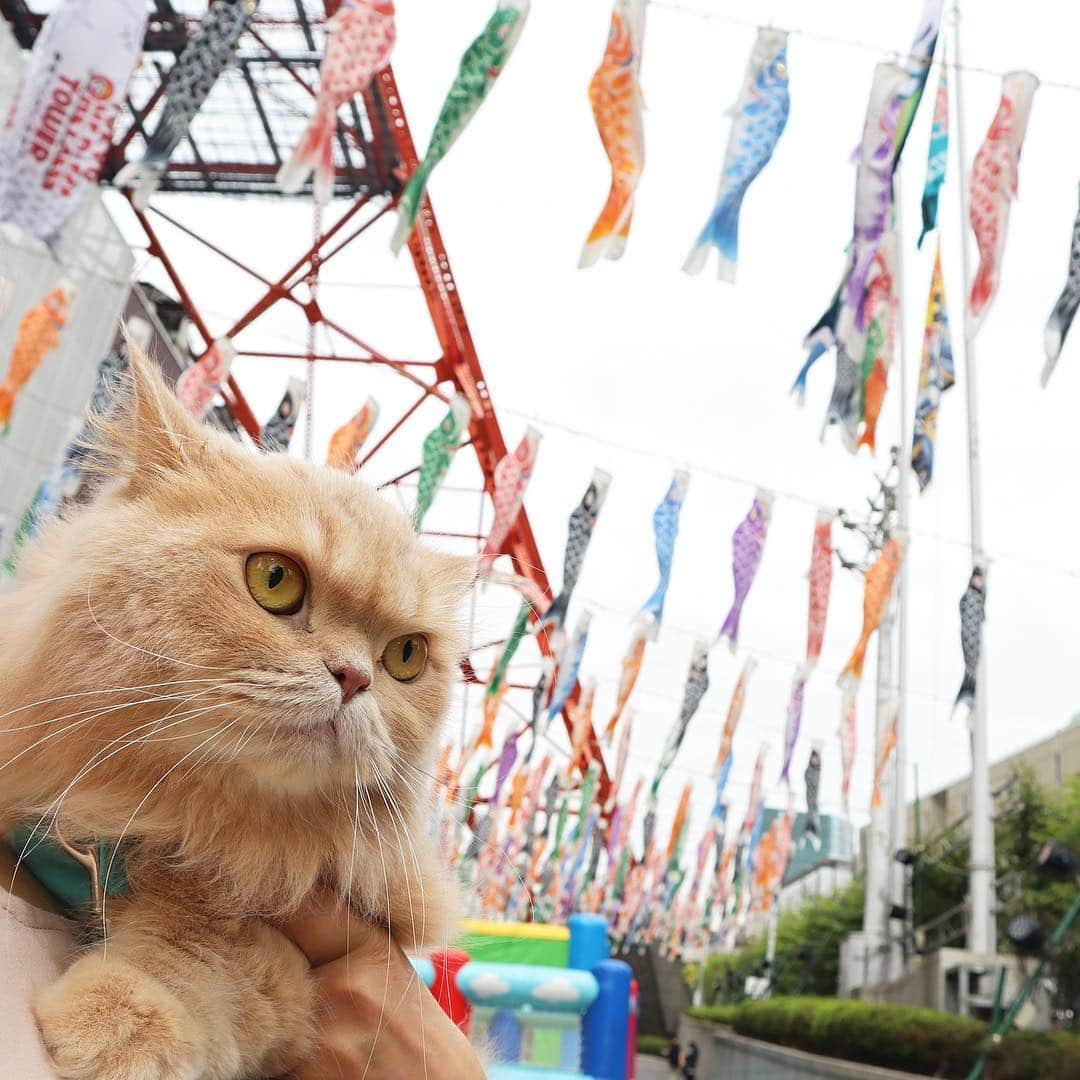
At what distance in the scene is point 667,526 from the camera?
27.3 feet

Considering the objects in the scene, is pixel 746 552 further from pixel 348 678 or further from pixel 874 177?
pixel 348 678

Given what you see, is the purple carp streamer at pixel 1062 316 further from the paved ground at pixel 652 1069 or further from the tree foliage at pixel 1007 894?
the paved ground at pixel 652 1069

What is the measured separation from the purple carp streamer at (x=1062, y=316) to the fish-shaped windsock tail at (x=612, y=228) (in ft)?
6.54

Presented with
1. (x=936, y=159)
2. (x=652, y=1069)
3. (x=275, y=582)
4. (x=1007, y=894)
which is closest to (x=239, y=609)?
(x=275, y=582)

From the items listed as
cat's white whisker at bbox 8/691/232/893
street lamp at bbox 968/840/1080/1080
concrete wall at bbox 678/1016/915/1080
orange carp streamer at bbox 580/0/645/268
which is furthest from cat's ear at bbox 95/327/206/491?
concrete wall at bbox 678/1016/915/1080

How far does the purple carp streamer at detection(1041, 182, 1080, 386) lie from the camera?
4.60 meters

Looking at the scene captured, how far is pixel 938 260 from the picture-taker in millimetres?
6090

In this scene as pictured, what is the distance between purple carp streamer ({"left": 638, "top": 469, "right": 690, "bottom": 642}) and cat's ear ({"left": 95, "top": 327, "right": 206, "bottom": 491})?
7.13m

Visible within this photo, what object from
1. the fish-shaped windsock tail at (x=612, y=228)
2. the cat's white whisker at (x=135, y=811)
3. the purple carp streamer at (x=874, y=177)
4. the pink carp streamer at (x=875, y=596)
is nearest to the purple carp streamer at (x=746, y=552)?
the pink carp streamer at (x=875, y=596)

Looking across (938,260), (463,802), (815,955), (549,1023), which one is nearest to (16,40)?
(938,260)

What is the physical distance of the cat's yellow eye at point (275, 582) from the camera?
115 cm

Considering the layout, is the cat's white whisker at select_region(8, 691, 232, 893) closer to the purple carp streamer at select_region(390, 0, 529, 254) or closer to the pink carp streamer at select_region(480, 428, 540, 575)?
the purple carp streamer at select_region(390, 0, 529, 254)

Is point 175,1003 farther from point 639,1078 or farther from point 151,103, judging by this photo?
point 639,1078

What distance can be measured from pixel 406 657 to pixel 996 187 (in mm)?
4593
